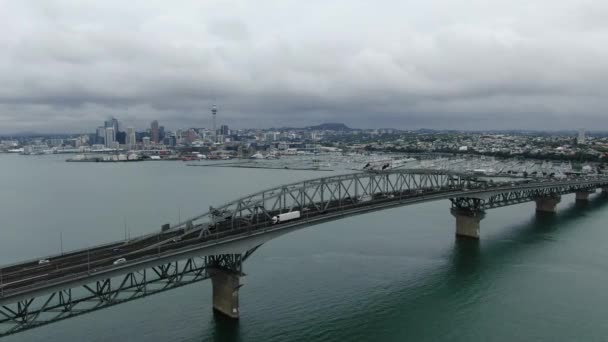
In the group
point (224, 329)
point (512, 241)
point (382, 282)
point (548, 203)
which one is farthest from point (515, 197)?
point (224, 329)

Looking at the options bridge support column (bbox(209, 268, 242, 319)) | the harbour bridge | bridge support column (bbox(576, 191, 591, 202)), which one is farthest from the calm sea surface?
bridge support column (bbox(576, 191, 591, 202))

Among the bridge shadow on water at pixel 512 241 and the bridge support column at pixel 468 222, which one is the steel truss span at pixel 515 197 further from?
the bridge shadow on water at pixel 512 241

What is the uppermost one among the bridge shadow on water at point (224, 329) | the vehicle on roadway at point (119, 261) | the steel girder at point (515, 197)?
the vehicle on roadway at point (119, 261)

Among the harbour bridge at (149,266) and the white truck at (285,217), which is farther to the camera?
the white truck at (285,217)

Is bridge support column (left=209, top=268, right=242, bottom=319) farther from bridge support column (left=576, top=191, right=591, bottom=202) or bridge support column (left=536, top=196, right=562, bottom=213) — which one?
bridge support column (left=576, top=191, right=591, bottom=202)

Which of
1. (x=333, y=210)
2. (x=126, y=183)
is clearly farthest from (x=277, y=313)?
(x=126, y=183)

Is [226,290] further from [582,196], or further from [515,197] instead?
[582,196]

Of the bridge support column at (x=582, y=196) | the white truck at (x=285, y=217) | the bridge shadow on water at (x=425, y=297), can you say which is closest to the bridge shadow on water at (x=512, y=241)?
the bridge shadow on water at (x=425, y=297)
